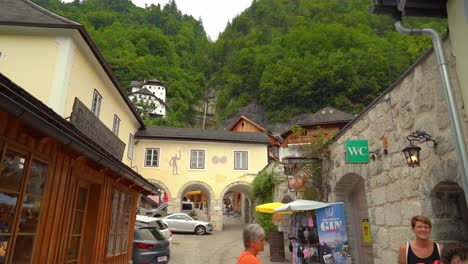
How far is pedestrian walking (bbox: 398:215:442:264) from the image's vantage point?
10.6 ft

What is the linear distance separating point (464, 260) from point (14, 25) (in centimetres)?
1257

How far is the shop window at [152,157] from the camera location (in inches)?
916

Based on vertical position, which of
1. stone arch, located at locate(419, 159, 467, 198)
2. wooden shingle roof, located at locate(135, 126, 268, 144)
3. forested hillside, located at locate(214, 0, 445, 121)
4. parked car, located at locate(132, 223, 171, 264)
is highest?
forested hillside, located at locate(214, 0, 445, 121)

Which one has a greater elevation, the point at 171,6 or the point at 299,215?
the point at 171,6

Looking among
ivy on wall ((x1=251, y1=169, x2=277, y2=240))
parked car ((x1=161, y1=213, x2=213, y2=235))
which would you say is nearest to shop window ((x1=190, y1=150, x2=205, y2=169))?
parked car ((x1=161, y1=213, x2=213, y2=235))

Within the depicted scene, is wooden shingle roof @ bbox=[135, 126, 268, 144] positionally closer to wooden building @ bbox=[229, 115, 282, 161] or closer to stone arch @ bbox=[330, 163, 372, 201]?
wooden building @ bbox=[229, 115, 282, 161]

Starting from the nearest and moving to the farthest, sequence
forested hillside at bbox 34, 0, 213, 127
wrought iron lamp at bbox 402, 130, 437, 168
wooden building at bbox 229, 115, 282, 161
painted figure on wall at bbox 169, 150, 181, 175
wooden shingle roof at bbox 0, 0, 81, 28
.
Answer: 1. wrought iron lamp at bbox 402, 130, 437, 168
2. wooden shingle roof at bbox 0, 0, 81, 28
3. painted figure on wall at bbox 169, 150, 181, 175
4. wooden building at bbox 229, 115, 282, 161
5. forested hillside at bbox 34, 0, 213, 127

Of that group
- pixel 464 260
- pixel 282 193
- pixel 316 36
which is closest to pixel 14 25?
pixel 282 193

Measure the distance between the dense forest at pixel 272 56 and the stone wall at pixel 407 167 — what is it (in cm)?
2913

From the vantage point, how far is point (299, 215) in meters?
8.51

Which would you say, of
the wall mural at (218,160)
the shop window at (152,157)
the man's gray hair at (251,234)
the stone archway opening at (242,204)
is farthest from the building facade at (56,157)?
the stone archway opening at (242,204)

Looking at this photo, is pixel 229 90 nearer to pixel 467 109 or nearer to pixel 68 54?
pixel 68 54

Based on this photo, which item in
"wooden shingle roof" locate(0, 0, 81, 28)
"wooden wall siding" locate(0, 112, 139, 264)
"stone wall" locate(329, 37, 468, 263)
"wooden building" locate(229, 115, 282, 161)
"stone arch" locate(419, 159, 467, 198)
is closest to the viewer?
"wooden wall siding" locate(0, 112, 139, 264)

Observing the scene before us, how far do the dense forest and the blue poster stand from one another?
2900 centimetres
